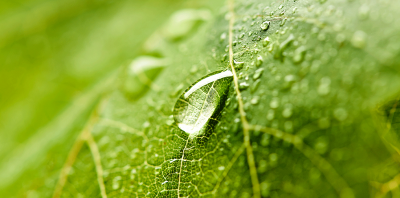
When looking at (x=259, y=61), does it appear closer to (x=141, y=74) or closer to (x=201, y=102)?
(x=201, y=102)

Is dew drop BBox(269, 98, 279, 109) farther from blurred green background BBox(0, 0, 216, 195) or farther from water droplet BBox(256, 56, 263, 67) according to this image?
blurred green background BBox(0, 0, 216, 195)

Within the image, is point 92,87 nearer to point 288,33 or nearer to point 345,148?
point 288,33

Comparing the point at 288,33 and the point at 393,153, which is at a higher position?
the point at 288,33

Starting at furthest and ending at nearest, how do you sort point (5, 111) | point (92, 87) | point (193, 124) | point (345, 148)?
1. point (5, 111)
2. point (92, 87)
3. point (193, 124)
4. point (345, 148)

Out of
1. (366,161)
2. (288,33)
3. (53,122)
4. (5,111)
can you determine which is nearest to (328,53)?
(288,33)

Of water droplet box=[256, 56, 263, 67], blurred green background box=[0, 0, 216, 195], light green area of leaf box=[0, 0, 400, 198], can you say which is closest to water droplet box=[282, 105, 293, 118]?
light green area of leaf box=[0, 0, 400, 198]

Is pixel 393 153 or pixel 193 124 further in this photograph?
pixel 193 124

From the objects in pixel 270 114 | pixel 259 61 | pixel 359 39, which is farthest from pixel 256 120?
pixel 359 39
